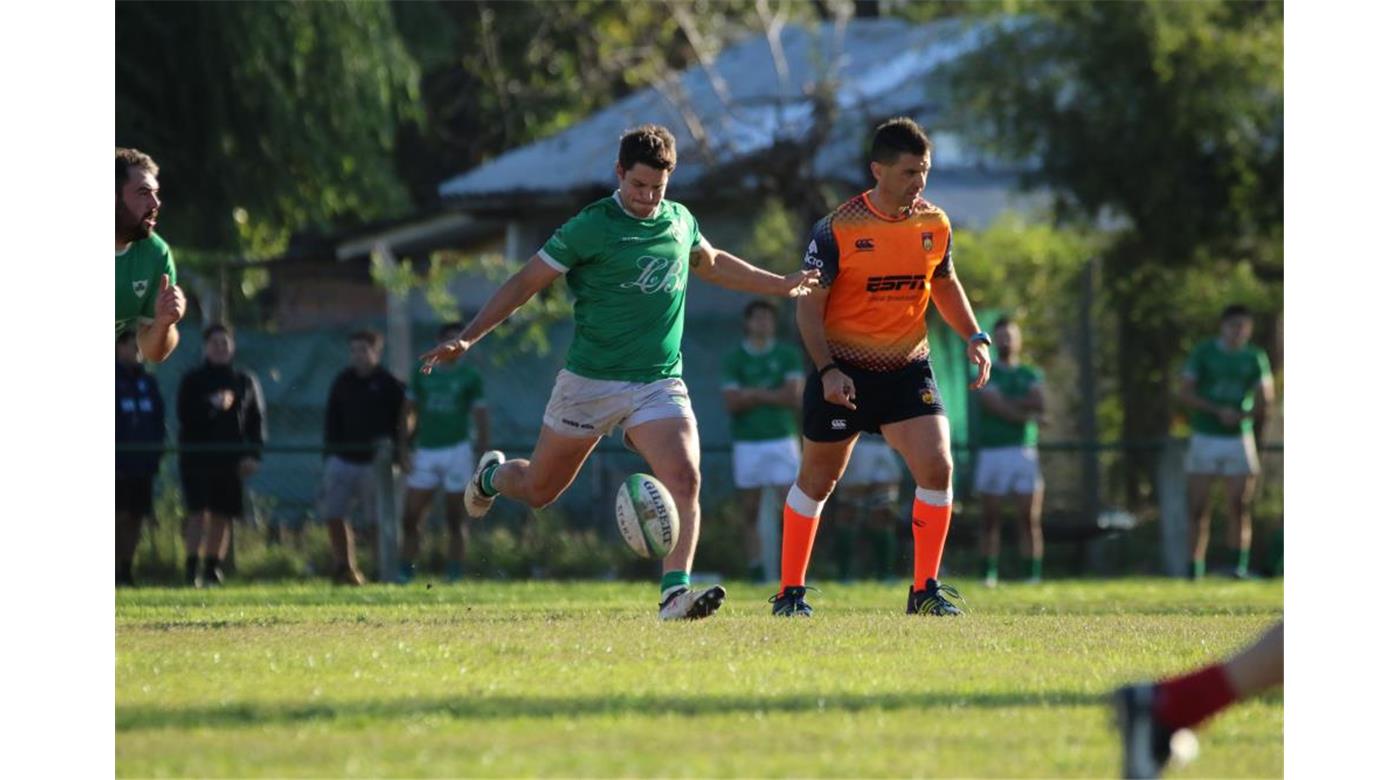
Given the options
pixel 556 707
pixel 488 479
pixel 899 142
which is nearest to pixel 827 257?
pixel 899 142

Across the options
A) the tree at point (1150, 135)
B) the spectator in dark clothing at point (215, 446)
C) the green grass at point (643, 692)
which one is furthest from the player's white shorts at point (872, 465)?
the green grass at point (643, 692)

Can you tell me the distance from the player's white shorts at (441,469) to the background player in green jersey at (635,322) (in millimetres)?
6957

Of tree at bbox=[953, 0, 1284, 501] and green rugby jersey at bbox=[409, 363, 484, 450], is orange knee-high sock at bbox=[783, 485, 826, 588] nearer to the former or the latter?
green rugby jersey at bbox=[409, 363, 484, 450]

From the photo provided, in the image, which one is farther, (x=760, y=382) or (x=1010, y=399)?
Answer: (x=1010, y=399)

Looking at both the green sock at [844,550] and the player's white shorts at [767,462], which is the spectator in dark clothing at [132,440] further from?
the green sock at [844,550]

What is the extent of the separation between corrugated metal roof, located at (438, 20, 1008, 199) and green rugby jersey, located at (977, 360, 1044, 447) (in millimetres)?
6139

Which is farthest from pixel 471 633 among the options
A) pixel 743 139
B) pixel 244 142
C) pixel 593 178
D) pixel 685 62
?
pixel 685 62

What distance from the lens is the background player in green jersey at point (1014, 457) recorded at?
17688mm

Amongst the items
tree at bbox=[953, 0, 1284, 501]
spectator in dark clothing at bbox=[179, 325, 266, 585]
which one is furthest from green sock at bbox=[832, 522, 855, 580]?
tree at bbox=[953, 0, 1284, 501]

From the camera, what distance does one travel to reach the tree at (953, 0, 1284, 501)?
861 inches

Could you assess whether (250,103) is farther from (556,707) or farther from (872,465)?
(556,707)

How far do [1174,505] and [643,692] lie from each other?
Result: 12034 millimetres

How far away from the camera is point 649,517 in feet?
31.6

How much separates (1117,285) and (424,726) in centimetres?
1664
